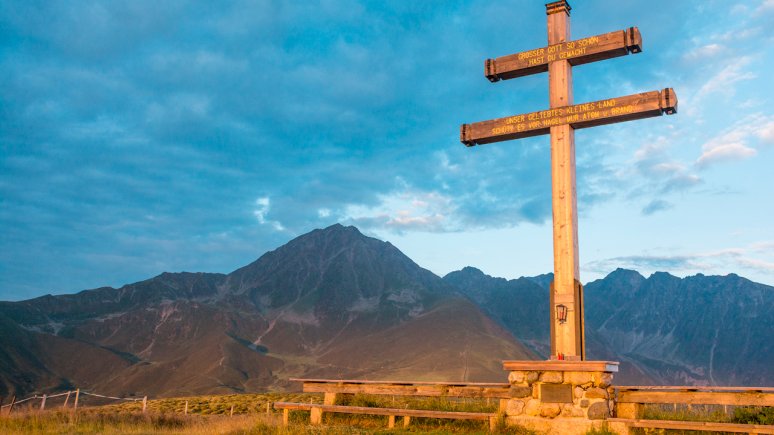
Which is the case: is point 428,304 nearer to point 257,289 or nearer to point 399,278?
point 399,278

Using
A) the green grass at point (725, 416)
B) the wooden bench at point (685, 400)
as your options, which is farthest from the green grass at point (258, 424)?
the green grass at point (725, 416)

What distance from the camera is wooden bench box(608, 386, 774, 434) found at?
33.0ft

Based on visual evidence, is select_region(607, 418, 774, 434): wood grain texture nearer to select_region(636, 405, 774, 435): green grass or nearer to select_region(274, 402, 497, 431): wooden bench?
select_region(636, 405, 774, 435): green grass

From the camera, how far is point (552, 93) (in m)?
13.8

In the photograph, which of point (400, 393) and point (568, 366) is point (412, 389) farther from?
point (568, 366)

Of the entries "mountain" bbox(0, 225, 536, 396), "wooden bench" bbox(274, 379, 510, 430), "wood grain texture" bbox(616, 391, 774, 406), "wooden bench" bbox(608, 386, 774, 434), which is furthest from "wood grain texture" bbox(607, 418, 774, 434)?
"mountain" bbox(0, 225, 536, 396)

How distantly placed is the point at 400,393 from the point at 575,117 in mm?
6382

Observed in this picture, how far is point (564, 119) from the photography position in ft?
43.8

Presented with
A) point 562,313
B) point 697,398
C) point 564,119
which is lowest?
point 697,398

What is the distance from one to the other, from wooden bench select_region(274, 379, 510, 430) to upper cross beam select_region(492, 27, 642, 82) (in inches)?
253

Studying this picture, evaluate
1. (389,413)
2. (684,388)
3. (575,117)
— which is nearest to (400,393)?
(389,413)

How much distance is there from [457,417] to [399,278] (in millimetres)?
175990

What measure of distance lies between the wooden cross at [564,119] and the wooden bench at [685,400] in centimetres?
115

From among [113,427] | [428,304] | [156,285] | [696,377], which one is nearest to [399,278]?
[428,304]
